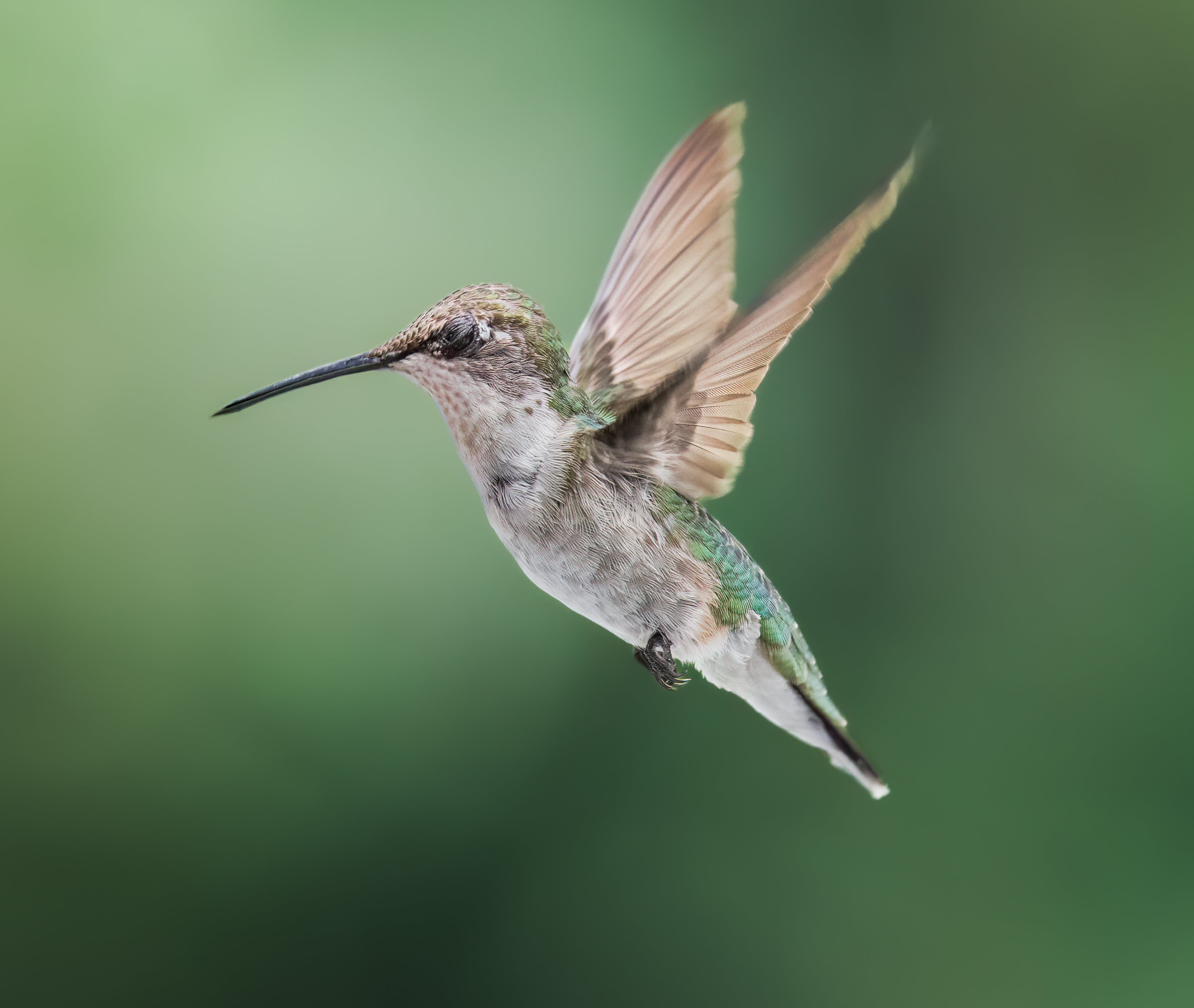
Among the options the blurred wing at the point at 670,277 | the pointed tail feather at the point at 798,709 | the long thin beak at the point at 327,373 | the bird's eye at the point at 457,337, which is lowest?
the pointed tail feather at the point at 798,709

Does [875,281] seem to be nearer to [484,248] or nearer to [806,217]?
[806,217]

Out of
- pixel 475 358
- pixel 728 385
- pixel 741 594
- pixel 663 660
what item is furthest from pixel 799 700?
pixel 475 358

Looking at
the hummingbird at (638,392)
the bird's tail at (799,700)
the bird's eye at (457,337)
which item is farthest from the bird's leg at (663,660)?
the bird's eye at (457,337)

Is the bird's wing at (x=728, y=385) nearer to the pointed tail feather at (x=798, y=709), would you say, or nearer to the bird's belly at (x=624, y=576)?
the bird's belly at (x=624, y=576)

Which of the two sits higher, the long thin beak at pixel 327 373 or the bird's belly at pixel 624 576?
the long thin beak at pixel 327 373

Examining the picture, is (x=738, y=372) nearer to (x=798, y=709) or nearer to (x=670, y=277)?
(x=670, y=277)

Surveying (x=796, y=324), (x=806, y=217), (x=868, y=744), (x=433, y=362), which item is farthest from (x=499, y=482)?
(x=806, y=217)
